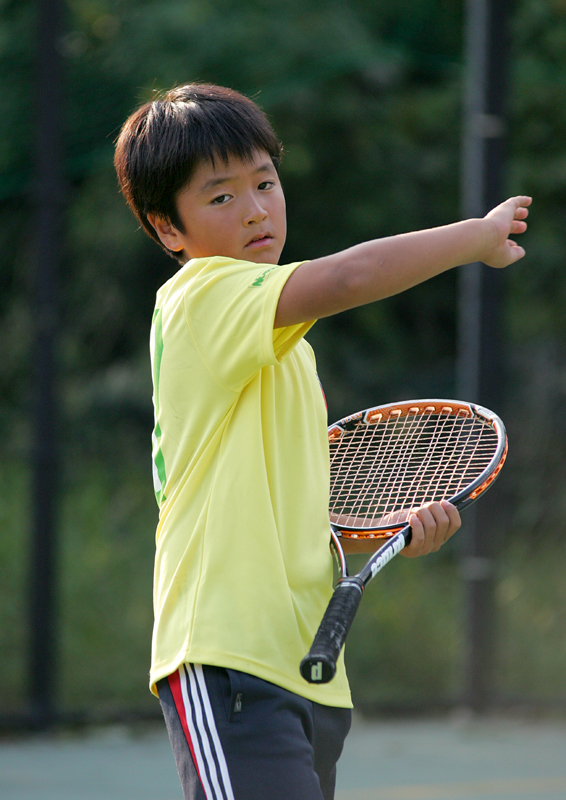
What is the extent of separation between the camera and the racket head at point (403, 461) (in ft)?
6.46

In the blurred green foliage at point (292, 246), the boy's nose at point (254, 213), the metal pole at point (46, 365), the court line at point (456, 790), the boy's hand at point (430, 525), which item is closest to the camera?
the boy's nose at point (254, 213)

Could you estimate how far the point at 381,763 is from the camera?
4.16m

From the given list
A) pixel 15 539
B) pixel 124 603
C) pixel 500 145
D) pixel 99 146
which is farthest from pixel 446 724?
pixel 99 146

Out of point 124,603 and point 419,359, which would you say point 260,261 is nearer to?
point 124,603

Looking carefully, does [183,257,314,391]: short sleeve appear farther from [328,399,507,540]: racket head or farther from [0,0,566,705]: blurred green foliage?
[0,0,566,705]: blurred green foliage

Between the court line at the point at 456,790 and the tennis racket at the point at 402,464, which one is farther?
the court line at the point at 456,790

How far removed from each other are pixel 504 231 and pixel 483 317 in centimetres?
321

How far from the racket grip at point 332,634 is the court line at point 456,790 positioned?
2423 mm

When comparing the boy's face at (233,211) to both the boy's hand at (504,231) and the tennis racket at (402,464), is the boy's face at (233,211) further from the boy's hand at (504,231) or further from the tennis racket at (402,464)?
the tennis racket at (402,464)

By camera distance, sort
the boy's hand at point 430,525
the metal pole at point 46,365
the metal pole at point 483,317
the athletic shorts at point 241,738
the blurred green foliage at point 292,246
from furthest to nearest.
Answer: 1. the blurred green foliage at point 292,246
2. the metal pole at point 483,317
3. the metal pole at point 46,365
4. the boy's hand at point 430,525
5. the athletic shorts at point 241,738

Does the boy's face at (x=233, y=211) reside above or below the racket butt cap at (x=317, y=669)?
above

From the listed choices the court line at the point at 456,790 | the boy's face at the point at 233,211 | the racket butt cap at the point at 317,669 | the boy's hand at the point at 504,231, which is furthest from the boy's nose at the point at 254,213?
the court line at the point at 456,790

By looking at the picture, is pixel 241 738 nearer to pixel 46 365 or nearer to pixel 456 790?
pixel 456 790

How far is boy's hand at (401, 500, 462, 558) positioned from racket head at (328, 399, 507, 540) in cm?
10
